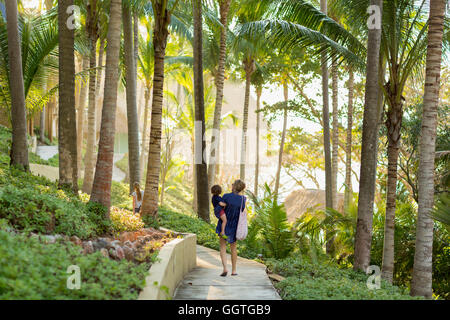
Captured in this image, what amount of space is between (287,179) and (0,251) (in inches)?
1164

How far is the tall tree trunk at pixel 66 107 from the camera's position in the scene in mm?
9664

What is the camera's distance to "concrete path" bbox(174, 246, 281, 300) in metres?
6.04

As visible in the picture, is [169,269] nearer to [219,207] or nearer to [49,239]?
[49,239]

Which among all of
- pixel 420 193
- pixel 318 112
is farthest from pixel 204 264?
pixel 318 112

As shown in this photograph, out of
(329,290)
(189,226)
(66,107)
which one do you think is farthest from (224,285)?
(189,226)

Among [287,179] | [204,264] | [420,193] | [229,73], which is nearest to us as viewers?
[420,193]

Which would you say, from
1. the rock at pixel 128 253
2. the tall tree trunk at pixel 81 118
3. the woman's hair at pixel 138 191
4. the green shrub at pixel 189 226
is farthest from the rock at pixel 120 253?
the tall tree trunk at pixel 81 118

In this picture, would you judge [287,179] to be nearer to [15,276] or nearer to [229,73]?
[229,73]

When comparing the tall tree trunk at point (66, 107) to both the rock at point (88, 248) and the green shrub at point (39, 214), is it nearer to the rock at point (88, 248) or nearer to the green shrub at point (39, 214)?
the green shrub at point (39, 214)

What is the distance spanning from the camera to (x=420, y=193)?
25.4 ft

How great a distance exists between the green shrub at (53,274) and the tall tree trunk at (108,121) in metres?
3.92

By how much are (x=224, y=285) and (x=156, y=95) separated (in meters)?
5.34

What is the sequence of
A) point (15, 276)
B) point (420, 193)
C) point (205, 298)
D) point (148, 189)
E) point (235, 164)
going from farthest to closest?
1. point (235, 164)
2. point (148, 189)
3. point (420, 193)
4. point (205, 298)
5. point (15, 276)

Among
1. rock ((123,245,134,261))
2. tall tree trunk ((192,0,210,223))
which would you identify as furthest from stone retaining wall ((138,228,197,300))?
tall tree trunk ((192,0,210,223))
